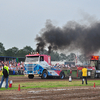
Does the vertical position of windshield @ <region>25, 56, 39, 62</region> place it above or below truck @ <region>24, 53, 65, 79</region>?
above

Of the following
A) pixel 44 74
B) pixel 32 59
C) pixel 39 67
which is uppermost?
pixel 32 59

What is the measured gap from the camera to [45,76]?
27.6m

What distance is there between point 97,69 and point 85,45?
532 cm

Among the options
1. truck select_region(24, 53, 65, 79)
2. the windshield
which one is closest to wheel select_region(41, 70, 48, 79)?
truck select_region(24, 53, 65, 79)

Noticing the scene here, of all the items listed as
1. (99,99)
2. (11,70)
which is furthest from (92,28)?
(99,99)

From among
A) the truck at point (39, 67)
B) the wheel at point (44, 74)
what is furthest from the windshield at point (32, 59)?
the wheel at point (44, 74)

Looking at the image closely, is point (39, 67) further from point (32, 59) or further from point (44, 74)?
point (32, 59)

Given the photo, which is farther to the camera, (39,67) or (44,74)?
(44,74)

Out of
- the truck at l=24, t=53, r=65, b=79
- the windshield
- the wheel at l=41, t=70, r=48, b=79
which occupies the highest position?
the windshield

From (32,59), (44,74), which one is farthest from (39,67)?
(32,59)

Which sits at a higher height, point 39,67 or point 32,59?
point 32,59

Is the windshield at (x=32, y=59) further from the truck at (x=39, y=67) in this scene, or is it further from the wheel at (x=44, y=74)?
the wheel at (x=44, y=74)


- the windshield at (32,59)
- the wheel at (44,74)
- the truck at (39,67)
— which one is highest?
the windshield at (32,59)

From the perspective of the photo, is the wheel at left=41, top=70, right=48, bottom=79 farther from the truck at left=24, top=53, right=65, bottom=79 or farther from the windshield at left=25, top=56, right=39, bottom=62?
the windshield at left=25, top=56, right=39, bottom=62
